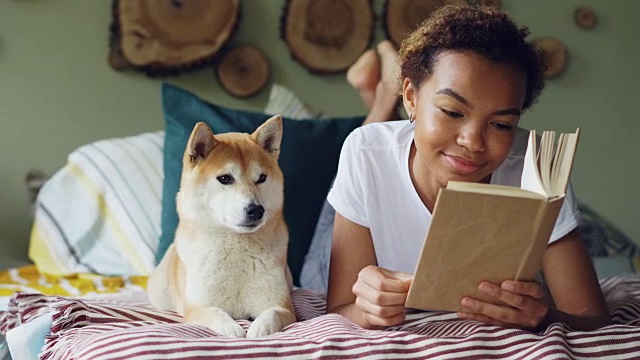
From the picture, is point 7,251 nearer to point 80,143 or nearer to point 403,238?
point 80,143

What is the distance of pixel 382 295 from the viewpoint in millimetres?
1084

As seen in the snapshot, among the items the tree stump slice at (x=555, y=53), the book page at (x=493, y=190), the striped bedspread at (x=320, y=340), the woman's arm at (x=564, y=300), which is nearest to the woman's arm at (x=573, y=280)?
the woman's arm at (x=564, y=300)

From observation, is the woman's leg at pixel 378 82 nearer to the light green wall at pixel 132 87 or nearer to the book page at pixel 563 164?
the light green wall at pixel 132 87

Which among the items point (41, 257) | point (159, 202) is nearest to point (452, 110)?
point (159, 202)

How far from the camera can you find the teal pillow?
1861 millimetres

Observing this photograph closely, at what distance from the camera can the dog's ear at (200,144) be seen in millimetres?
1132

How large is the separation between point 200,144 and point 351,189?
0.30m

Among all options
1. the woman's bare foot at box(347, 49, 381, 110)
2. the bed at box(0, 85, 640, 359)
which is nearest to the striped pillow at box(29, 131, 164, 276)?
the bed at box(0, 85, 640, 359)

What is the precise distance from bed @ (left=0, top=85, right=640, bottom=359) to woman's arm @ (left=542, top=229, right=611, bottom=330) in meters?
0.08

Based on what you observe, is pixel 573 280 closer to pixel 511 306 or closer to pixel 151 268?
pixel 511 306

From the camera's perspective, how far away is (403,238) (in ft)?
4.45

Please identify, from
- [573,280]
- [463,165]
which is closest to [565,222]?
[573,280]

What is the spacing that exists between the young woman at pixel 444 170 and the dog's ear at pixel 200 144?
A: 274 mm

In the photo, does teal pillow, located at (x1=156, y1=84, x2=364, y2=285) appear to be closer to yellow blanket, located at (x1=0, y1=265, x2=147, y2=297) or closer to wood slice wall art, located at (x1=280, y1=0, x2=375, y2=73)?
yellow blanket, located at (x1=0, y1=265, x2=147, y2=297)
